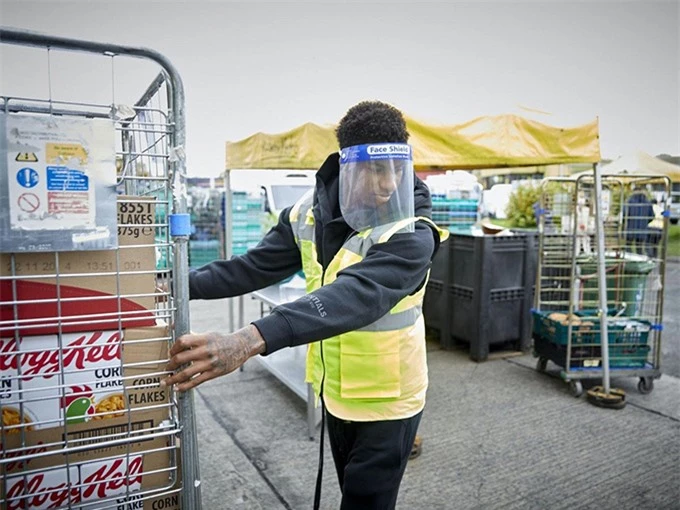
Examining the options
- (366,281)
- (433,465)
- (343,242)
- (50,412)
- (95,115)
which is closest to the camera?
(50,412)

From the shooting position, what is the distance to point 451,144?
406cm

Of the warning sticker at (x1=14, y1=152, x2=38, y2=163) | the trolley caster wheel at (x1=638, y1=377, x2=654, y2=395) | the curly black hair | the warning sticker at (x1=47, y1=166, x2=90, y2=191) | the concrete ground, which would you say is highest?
the curly black hair

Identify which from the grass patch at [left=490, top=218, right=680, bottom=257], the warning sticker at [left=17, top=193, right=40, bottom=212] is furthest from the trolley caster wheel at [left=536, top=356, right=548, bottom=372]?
the grass patch at [left=490, top=218, right=680, bottom=257]

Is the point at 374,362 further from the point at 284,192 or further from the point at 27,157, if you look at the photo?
the point at 284,192

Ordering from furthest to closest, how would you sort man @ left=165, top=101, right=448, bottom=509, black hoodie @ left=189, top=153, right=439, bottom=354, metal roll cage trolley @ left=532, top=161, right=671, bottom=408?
metal roll cage trolley @ left=532, top=161, right=671, bottom=408
man @ left=165, top=101, right=448, bottom=509
black hoodie @ left=189, top=153, right=439, bottom=354

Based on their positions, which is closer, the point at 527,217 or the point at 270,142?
the point at 270,142

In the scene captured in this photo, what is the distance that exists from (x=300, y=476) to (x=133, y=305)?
7.55 feet

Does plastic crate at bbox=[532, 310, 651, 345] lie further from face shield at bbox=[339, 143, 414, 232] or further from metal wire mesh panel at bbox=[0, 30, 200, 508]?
metal wire mesh panel at bbox=[0, 30, 200, 508]

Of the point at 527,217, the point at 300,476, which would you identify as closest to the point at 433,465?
the point at 300,476

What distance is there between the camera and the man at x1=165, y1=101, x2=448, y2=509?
1.72 metres

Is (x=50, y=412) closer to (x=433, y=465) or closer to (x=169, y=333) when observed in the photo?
(x=169, y=333)

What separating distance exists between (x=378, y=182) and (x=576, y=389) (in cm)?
364

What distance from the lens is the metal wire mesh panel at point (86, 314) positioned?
1.12 meters

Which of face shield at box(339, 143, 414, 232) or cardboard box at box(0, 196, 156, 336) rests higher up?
face shield at box(339, 143, 414, 232)
